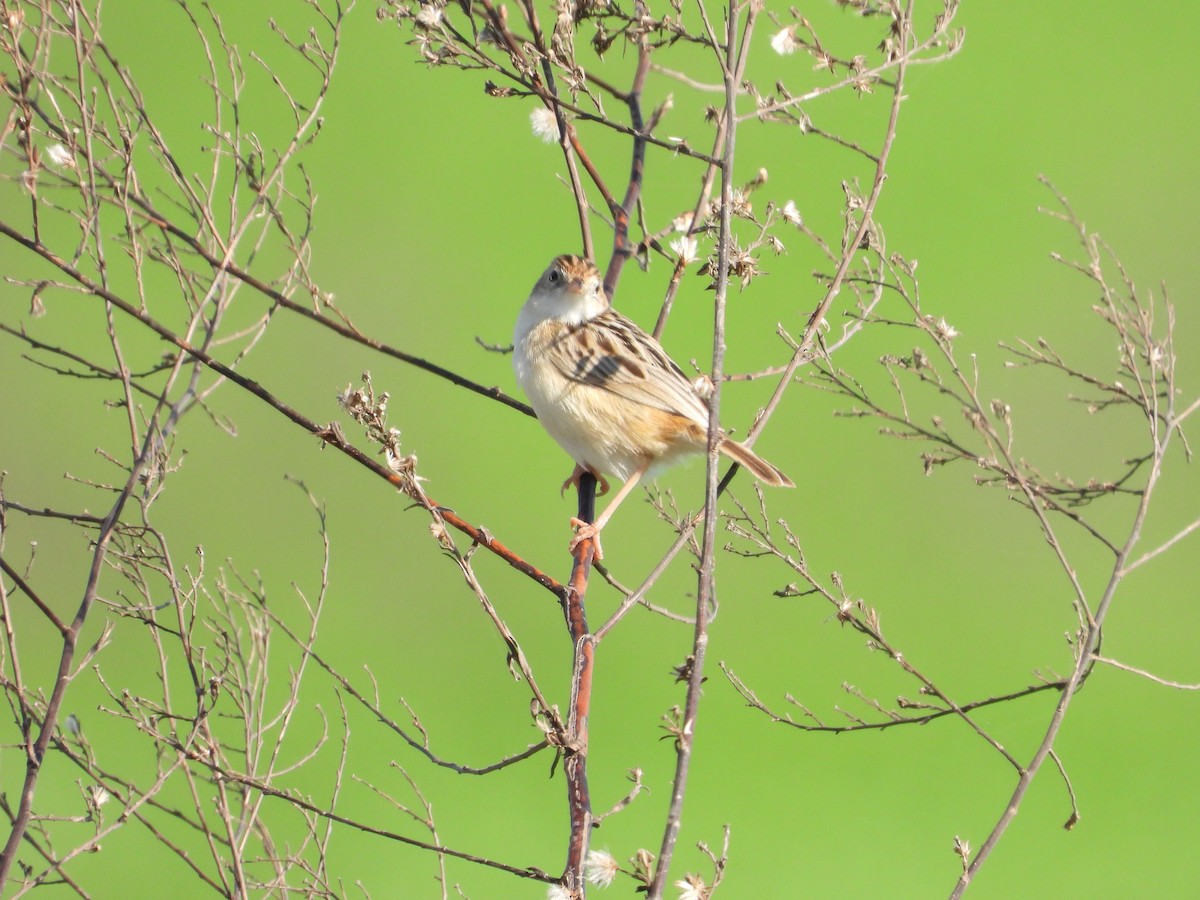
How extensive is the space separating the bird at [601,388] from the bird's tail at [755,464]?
258mm

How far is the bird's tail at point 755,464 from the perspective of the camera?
3.33 meters

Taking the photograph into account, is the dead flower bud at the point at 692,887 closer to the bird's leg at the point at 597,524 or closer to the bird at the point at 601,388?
the bird's leg at the point at 597,524

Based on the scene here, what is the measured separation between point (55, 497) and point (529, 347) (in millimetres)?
7278

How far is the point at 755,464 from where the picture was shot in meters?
3.62

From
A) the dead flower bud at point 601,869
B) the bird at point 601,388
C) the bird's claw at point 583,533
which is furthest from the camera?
the bird at point 601,388

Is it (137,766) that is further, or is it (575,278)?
(137,766)

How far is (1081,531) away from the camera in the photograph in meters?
10.6

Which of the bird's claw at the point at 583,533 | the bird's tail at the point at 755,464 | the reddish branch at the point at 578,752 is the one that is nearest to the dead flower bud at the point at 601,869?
the reddish branch at the point at 578,752

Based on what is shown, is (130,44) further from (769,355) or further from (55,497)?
(769,355)

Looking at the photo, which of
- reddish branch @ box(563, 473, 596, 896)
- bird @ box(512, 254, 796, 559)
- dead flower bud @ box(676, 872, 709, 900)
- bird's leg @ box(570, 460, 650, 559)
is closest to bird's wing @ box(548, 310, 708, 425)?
bird @ box(512, 254, 796, 559)

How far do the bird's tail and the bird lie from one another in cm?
26

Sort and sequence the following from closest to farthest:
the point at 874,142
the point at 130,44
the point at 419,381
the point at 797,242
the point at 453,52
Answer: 1. the point at 453,52
2. the point at 797,242
3. the point at 874,142
4. the point at 419,381
5. the point at 130,44

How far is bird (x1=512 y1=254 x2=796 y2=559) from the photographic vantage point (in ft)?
12.8

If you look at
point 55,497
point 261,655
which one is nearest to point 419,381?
point 55,497
